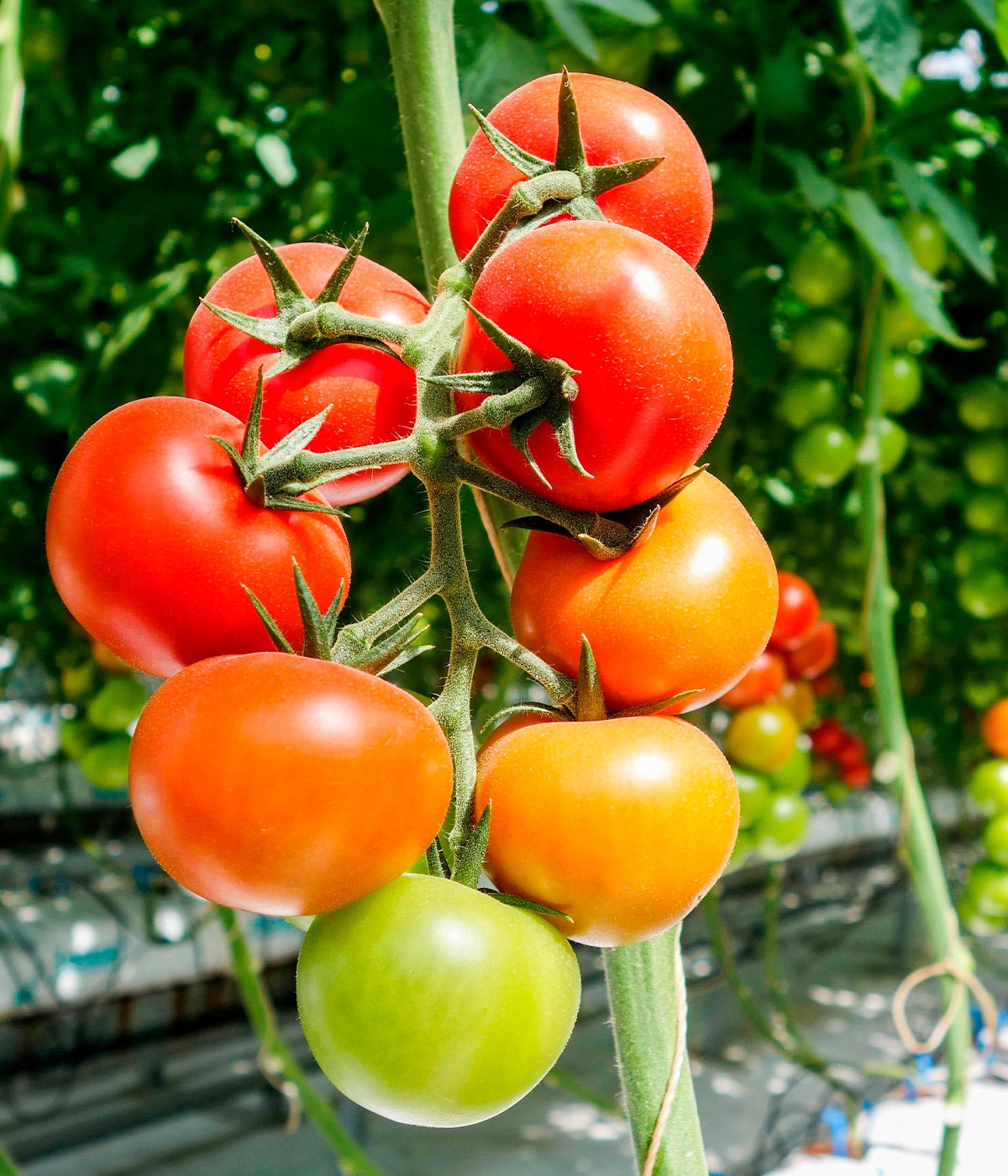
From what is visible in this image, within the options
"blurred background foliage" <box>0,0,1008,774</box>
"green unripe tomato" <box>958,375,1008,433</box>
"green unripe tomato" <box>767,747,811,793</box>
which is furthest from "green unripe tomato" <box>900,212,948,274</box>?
"green unripe tomato" <box>767,747,811,793</box>

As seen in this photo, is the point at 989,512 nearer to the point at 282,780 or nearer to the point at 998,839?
the point at 998,839

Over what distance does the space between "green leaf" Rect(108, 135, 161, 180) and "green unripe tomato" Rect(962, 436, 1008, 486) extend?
71 centimetres

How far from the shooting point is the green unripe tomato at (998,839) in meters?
0.90

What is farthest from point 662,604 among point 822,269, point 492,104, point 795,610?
point 795,610

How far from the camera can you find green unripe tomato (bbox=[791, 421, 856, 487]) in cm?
76

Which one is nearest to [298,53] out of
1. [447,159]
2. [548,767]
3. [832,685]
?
[447,159]

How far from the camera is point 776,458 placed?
113 cm

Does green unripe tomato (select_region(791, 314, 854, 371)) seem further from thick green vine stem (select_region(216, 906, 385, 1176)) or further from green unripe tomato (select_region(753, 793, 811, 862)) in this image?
thick green vine stem (select_region(216, 906, 385, 1176))

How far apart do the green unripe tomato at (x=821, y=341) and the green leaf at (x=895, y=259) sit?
239 mm

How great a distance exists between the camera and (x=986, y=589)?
35.5 inches

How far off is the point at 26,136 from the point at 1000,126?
862mm

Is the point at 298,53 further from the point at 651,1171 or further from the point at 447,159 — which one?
the point at 651,1171

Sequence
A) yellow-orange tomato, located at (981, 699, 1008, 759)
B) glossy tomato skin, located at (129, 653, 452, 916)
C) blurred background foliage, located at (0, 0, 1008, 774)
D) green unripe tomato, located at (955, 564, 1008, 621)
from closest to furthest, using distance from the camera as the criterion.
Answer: glossy tomato skin, located at (129, 653, 452, 916) → blurred background foliage, located at (0, 0, 1008, 774) → green unripe tomato, located at (955, 564, 1008, 621) → yellow-orange tomato, located at (981, 699, 1008, 759)

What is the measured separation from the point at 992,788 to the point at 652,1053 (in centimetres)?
81
